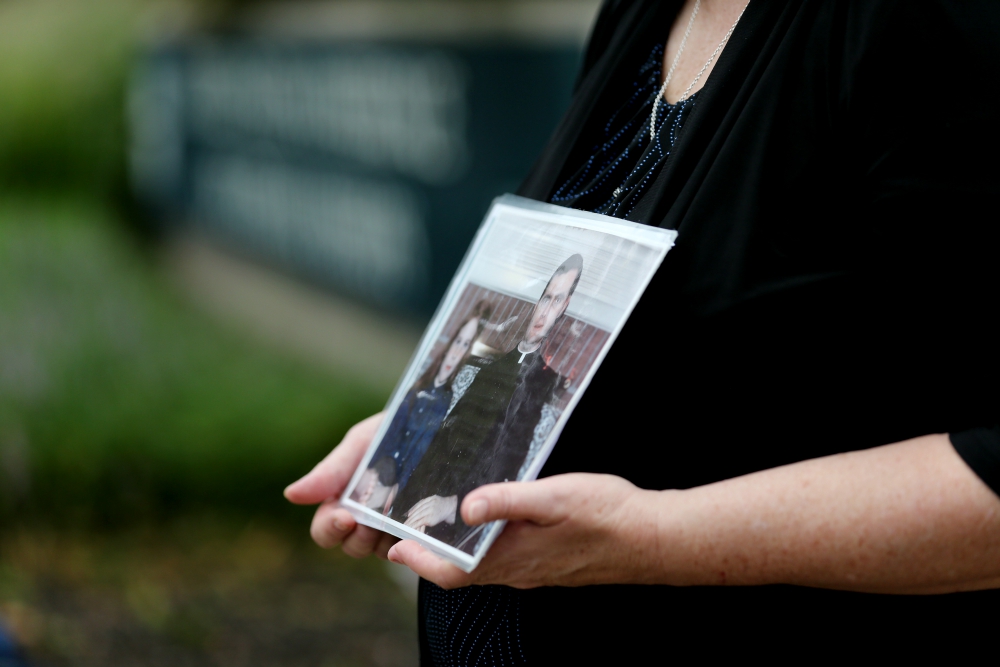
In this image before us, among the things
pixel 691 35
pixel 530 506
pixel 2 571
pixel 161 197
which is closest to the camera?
pixel 530 506

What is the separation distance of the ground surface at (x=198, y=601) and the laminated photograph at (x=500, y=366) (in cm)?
199

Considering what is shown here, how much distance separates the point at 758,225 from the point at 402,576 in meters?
2.59

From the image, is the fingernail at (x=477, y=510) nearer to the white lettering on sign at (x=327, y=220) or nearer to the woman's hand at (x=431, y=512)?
the woman's hand at (x=431, y=512)

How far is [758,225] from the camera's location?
2.68 ft

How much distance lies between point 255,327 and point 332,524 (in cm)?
453

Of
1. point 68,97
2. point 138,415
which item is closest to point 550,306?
point 138,415

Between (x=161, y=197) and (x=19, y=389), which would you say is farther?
(x=161, y=197)

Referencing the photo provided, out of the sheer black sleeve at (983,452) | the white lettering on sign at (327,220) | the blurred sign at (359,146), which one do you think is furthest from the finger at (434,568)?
the white lettering on sign at (327,220)

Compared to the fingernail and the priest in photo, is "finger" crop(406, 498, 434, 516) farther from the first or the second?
the fingernail

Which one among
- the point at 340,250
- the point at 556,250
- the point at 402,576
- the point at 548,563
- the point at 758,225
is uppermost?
the point at 758,225

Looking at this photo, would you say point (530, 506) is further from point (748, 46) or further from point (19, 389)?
point (19, 389)

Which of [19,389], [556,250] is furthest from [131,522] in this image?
[556,250]

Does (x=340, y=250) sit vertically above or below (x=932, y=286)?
below

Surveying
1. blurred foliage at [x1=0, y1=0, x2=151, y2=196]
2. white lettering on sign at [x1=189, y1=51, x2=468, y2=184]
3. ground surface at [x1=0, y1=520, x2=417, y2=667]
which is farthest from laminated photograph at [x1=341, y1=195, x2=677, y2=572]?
blurred foliage at [x1=0, y1=0, x2=151, y2=196]
